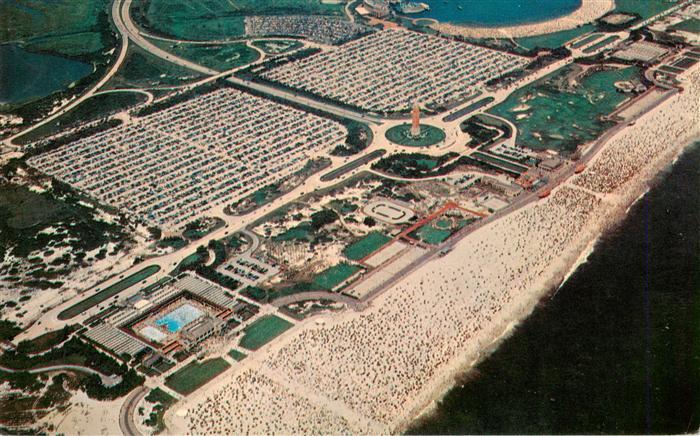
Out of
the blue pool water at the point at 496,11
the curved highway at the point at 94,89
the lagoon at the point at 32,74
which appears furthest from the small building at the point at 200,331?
the blue pool water at the point at 496,11

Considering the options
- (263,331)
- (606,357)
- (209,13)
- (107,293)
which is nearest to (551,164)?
(606,357)

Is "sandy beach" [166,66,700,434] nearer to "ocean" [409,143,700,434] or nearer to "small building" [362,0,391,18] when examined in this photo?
"ocean" [409,143,700,434]

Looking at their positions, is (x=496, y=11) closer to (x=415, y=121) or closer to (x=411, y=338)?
(x=415, y=121)

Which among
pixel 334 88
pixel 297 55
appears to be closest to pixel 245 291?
pixel 334 88

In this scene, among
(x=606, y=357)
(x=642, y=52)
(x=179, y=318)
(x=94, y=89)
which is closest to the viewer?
(x=606, y=357)

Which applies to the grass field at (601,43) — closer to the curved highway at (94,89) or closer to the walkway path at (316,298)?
the curved highway at (94,89)

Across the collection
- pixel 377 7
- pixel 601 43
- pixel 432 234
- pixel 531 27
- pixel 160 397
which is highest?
pixel 377 7
